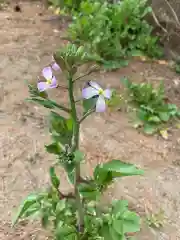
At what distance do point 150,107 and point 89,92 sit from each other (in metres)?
1.72

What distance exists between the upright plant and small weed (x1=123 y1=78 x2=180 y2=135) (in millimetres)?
1238

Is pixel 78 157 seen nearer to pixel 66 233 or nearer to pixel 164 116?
pixel 66 233

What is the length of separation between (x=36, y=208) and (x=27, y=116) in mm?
1245

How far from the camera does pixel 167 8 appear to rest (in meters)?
3.88

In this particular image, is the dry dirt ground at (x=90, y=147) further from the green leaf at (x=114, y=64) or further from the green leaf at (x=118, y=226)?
the green leaf at (x=118, y=226)

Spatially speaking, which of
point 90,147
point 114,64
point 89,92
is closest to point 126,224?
point 89,92

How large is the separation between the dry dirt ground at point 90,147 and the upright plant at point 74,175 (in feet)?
1.18

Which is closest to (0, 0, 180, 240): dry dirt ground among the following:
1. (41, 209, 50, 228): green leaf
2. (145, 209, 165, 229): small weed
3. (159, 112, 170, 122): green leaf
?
(145, 209, 165, 229): small weed

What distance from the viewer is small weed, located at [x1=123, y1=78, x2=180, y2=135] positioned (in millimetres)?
3018

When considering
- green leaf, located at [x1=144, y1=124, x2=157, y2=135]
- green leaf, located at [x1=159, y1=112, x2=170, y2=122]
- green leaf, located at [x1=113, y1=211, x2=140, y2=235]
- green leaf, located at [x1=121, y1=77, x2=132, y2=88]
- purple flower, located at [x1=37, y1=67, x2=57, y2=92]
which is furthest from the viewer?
green leaf, located at [x1=121, y1=77, x2=132, y2=88]

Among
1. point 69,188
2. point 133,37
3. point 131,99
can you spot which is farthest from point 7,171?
point 133,37

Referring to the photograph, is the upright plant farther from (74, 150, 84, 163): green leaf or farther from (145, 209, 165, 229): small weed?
(145, 209, 165, 229): small weed

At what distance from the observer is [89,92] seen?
1.45 meters

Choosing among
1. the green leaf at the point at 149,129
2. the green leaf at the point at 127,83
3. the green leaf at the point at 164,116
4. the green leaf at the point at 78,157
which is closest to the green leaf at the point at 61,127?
the green leaf at the point at 78,157
